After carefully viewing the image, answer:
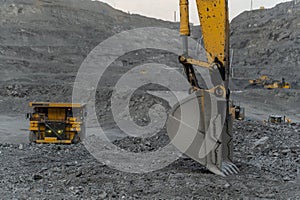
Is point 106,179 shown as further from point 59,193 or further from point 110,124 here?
point 110,124

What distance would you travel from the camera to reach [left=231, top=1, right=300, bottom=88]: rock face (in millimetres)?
41969

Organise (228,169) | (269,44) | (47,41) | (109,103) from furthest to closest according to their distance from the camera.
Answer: (269,44) < (47,41) < (109,103) < (228,169)

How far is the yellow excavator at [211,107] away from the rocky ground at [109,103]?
1.12 feet

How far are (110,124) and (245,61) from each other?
97.8ft

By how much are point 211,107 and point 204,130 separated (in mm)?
313

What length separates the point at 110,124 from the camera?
1906 cm

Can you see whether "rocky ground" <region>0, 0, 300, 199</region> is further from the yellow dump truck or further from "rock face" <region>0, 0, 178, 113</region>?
the yellow dump truck

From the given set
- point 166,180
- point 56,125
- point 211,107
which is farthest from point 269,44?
Answer: point 166,180

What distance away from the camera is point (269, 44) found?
4875cm

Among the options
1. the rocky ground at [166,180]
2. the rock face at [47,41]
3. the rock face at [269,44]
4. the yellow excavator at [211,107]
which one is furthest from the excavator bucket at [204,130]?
the rock face at [269,44]

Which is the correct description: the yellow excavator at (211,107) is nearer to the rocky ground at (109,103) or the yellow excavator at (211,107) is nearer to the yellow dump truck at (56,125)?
the rocky ground at (109,103)

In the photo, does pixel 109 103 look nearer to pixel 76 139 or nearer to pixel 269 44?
pixel 76 139

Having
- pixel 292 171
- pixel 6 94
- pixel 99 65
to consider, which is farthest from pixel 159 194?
pixel 99 65

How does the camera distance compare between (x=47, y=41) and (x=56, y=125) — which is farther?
(x=47, y=41)
